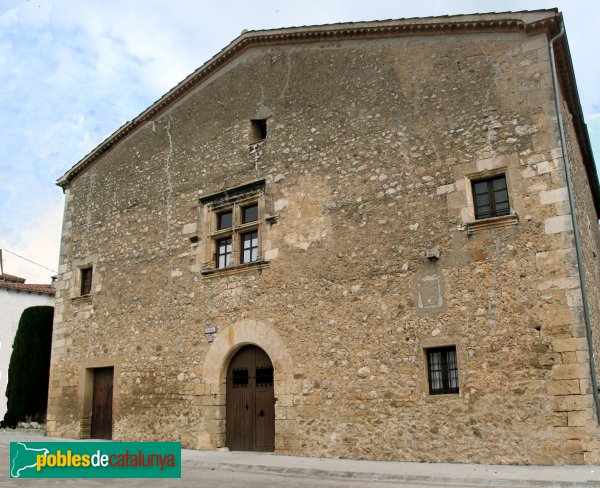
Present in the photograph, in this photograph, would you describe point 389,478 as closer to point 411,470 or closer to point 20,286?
point 411,470

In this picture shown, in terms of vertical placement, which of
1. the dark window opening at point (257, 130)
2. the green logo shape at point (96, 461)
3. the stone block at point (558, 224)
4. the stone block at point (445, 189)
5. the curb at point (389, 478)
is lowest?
the curb at point (389, 478)

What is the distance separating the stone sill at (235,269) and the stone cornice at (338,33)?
4.58m

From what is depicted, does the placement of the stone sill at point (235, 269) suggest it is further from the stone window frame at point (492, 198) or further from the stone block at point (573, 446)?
the stone block at point (573, 446)

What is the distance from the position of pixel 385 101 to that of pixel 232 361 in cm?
578

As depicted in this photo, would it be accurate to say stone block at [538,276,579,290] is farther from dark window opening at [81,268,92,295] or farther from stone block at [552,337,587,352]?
dark window opening at [81,268,92,295]

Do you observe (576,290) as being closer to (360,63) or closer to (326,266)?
(326,266)

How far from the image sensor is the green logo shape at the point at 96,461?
26.1 ft

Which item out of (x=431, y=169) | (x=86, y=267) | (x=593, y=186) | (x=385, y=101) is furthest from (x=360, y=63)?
(x=86, y=267)

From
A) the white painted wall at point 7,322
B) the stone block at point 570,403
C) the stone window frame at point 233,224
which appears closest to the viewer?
the stone block at point 570,403

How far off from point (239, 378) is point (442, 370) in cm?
413

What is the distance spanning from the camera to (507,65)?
32.5ft

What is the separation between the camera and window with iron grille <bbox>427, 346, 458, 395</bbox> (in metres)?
9.24

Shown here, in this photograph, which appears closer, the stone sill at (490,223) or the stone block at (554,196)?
the stone block at (554,196)

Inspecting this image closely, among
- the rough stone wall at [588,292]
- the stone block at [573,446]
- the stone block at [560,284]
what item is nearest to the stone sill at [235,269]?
the stone block at [560,284]
